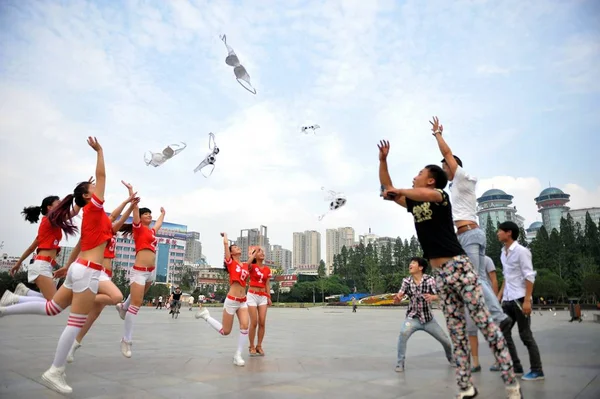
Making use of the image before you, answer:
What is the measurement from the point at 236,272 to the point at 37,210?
3006mm

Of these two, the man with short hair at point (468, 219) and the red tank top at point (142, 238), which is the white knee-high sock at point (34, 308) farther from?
the man with short hair at point (468, 219)

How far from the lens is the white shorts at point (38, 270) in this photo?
17.4 ft

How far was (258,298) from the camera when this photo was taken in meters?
6.66

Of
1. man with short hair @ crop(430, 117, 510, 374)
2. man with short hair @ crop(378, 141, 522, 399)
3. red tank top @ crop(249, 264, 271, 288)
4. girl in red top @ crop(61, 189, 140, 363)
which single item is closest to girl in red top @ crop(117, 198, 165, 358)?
girl in red top @ crop(61, 189, 140, 363)

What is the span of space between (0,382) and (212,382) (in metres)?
2.10

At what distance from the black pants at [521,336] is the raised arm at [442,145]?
1.94 m

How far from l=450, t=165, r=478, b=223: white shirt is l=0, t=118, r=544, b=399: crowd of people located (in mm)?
11

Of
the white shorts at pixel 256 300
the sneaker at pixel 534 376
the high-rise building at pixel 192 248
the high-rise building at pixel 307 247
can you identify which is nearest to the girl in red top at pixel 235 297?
the white shorts at pixel 256 300

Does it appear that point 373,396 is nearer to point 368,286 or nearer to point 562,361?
point 562,361

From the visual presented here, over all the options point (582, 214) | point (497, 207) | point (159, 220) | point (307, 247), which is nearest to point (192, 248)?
point (307, 247)

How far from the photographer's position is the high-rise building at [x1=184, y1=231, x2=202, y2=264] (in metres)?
176

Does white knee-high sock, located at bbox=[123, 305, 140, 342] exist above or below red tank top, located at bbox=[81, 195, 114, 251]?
below

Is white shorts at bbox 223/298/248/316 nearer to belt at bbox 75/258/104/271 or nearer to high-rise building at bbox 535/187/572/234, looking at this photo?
belt at bbox 75/258/104/271

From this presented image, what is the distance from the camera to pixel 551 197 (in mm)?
161500
